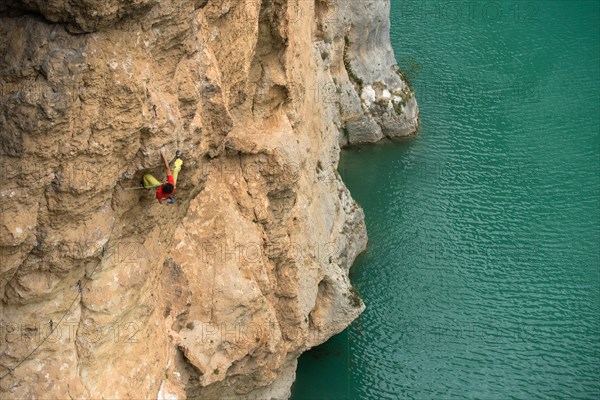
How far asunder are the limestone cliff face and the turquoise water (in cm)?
295

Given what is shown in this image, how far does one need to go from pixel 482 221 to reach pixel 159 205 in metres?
15.4

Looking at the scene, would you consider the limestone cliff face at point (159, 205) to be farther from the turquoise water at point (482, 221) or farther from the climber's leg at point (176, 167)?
the turquoise water at point (482, 221)

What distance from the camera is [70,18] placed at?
8969 mm

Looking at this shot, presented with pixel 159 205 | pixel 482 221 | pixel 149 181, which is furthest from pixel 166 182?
pixel 482 221

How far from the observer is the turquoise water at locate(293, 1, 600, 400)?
2041 centimetres

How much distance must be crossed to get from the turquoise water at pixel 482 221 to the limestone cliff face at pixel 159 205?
2.95m

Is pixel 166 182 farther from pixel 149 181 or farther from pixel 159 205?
pixel 159 205

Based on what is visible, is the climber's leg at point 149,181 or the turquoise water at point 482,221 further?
the turquoise water at point 482,221

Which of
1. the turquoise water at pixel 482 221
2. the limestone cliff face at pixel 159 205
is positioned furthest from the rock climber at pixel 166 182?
the turquoise water at pixel 482 221

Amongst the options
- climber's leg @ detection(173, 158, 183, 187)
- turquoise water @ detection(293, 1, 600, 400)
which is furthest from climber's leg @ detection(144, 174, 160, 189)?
turquoise water @ detection(293, 1, 600, 400)

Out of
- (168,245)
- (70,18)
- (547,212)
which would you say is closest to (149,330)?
(168,245)

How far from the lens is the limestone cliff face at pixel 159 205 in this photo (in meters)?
9.31

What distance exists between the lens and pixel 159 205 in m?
11.4

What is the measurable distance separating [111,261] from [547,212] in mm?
17398
